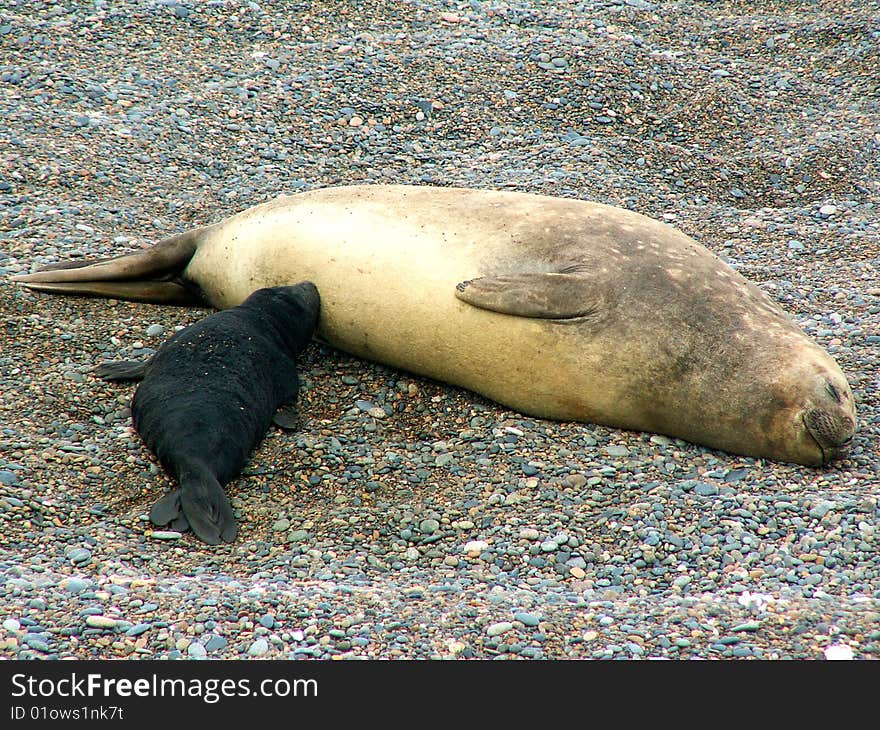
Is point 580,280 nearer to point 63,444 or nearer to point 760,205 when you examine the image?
point 63,444

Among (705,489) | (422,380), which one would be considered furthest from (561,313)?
(705,489)

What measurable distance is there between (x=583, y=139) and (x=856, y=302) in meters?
2.36

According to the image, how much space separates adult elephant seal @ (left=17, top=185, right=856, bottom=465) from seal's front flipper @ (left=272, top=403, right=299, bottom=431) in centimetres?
49

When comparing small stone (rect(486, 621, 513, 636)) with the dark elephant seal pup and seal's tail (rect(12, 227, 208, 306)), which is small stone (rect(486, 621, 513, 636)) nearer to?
the dark elephant seal pup

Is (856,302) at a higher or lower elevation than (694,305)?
lower

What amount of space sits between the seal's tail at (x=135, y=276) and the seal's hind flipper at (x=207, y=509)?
5.92 feet

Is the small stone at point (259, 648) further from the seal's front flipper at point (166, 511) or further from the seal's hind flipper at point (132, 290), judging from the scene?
the seal's hind flipper at point (132, 290)

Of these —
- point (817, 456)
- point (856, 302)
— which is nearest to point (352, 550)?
point (817, 456)

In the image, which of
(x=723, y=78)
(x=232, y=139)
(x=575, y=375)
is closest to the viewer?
(x=575, y=375)

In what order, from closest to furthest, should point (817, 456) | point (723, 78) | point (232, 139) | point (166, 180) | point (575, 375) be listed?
point (817, 456) < point (575, 375) < point (166, 180) < point (232, 139) < point (723, 78)

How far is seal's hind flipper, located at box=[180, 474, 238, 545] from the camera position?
343cm

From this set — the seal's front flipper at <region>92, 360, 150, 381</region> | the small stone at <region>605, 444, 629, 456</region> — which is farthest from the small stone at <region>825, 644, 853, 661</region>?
the seal's front flipper at <region>92, 360, 150, 381</region>

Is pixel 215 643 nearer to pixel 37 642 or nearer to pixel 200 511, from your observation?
pixel 37 642

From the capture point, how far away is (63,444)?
388cm
